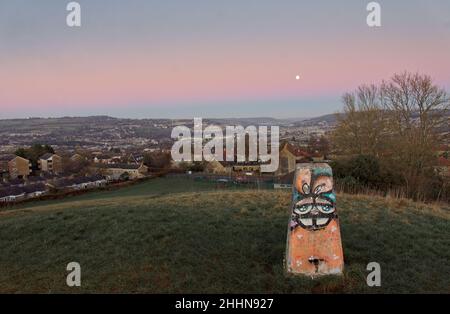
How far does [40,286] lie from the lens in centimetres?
647

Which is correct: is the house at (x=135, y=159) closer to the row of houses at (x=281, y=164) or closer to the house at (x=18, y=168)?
the row of houses at (x=281, y=164)

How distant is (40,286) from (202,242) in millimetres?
3224

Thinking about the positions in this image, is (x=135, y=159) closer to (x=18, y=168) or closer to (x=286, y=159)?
(x=18, y=168)

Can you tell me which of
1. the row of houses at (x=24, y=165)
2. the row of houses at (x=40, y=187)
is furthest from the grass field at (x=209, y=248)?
the row of houses at (x=24, y=165)

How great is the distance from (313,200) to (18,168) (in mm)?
57268

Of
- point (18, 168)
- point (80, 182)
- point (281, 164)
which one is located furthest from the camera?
point (18, 168)

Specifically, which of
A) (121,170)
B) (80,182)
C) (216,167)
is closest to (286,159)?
(216,167)

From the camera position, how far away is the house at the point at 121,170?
48.0 m

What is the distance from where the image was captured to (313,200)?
6.41 m

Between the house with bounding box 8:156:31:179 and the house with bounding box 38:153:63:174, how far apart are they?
7.21 ft

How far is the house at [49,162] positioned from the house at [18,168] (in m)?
2.20

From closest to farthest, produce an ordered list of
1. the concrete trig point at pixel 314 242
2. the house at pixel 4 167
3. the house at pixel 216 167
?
the concrete trig point at pixel 314 242 < the house at pixel 216 167 < the house at pixel 4 167

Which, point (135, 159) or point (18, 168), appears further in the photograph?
point (135, 159)

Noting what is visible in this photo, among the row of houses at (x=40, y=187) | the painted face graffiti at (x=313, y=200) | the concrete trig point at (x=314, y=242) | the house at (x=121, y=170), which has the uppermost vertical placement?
the painted face graffiti at (x=313, y=200)
